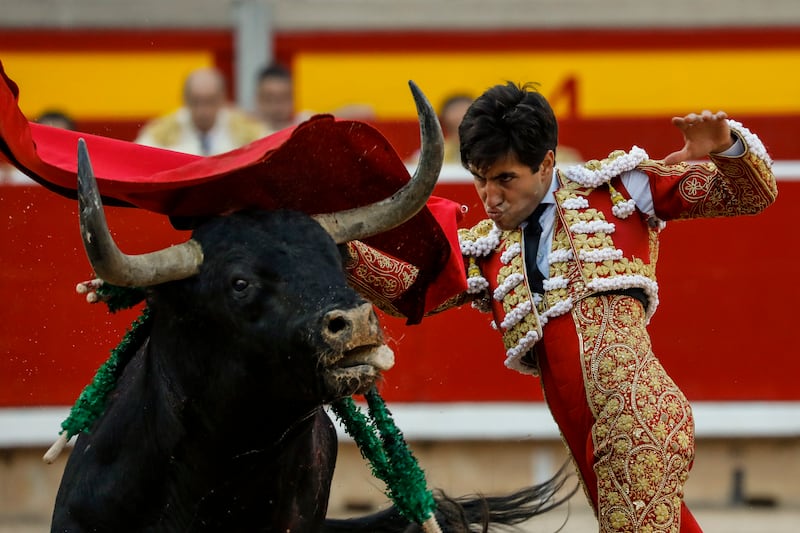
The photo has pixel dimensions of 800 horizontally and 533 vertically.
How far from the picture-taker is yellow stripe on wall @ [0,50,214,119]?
9.92 metres

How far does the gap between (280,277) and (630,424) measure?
0.82 m

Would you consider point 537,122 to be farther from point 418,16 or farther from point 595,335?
point 418,16

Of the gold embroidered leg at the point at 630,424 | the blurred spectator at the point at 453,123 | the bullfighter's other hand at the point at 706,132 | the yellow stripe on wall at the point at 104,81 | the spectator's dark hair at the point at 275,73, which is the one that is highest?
the yellow stripe on wall at the point at 104,81

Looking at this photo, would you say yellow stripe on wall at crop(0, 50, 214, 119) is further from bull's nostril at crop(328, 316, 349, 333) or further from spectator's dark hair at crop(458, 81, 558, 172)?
bull's nostril at crop(328, 316, 349, 333)

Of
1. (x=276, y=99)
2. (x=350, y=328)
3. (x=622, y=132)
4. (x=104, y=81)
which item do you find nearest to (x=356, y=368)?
(x=350, y=328)

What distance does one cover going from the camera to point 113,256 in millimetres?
3031

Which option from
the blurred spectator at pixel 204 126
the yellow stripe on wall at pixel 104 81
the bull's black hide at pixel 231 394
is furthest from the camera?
the yellow stripe on wall at pixel 104 81

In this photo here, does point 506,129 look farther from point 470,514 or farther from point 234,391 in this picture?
point 470,514

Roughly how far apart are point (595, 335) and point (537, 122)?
470 mm

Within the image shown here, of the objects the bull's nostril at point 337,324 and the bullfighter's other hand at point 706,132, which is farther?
the bullfighter's other hand at point 706,132

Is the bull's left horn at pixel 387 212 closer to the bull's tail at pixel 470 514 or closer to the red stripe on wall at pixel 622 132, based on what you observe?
the bull's tail at pixel 470 514

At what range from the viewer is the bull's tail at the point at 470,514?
163 inches

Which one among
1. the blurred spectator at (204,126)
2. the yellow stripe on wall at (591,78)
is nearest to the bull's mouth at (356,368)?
the blurred spectator at (204,126)

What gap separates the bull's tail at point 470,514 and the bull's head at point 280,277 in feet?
3.45
